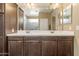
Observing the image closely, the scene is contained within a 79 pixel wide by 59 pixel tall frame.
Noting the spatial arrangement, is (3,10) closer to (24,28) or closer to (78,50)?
(24,28)

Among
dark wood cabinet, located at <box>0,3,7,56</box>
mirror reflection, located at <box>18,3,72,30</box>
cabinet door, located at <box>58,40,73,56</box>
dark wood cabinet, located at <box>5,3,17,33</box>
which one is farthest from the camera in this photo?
mirror reflection, located at <box>18,3,72,30</box>

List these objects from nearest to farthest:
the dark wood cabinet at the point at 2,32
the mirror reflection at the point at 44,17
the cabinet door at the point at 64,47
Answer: the dark wood cabinet at the point at 2,32, the cabinet door at the point at 64,47, the mirror reflection at the point at 44,17

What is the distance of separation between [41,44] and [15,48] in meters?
0.63

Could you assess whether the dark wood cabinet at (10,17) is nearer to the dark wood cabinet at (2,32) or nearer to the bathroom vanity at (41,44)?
the dark wood cabinet at (2,32)

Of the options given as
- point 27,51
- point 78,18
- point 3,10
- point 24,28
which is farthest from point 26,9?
point 78,18

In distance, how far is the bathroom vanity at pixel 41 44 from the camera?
3.76 metres

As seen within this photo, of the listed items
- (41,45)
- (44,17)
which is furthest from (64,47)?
(44,17)

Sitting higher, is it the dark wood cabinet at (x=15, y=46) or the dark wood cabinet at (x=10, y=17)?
the dark wood cabinet at (x=10, y=17)

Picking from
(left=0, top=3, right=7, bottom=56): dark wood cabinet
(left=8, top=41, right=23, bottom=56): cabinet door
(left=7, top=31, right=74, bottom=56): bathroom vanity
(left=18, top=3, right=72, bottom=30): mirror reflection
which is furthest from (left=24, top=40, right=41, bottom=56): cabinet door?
(left=18, top=3, right=72, bottom=30): mirror reflection

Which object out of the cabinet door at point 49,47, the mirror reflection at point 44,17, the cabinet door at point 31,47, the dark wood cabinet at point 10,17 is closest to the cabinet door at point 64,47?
the cabinet door at point 49,47

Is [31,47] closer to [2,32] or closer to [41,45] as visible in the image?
[41,45]

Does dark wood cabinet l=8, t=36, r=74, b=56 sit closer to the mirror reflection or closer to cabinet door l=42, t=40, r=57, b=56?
cabinet door l=42, t=40, r=57, b=56

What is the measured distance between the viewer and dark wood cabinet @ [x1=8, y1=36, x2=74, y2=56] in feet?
12.3

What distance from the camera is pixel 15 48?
376 centimetres
